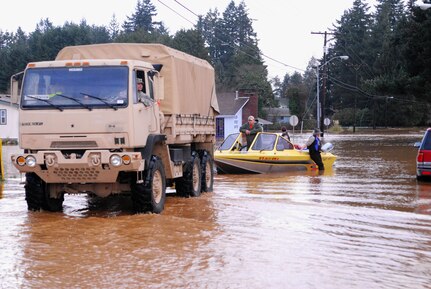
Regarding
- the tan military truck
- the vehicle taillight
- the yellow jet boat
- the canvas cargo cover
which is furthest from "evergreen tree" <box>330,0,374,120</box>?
the tan military truck

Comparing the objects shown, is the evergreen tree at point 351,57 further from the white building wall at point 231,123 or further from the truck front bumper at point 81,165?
the truck front bumper at point 81,165

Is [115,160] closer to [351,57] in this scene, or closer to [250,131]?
[250,131]

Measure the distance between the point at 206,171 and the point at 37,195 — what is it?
516 cm

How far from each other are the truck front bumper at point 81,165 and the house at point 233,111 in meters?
52.7

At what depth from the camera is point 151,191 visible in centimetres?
1147

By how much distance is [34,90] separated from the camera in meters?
11.3

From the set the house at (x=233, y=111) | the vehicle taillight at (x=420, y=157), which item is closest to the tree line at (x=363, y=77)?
the house at (x=233, y=111)

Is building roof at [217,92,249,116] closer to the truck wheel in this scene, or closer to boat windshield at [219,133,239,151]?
boat windshield at [219,133,239,151]

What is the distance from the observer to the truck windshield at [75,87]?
434 inches

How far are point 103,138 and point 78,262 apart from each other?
331 centimetres

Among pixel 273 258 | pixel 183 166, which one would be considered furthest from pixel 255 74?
pixel 273 258

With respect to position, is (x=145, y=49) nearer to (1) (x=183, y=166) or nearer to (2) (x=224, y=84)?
(1) (x=183, y=166)

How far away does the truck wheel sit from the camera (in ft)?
51.0

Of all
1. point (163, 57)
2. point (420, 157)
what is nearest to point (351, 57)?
point (420, 157)
